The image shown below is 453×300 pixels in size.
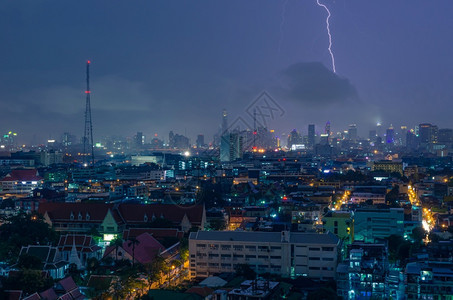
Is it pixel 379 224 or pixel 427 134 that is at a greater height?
pixel 427 134

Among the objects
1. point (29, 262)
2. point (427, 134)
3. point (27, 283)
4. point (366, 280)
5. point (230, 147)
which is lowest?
point (366, 280)

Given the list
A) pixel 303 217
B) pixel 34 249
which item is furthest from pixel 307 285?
pixel 303 217

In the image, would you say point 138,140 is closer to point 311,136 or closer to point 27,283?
point 311,136

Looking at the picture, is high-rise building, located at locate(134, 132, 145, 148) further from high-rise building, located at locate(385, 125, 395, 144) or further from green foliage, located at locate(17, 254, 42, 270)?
green foliage, located at locate(17, 254, 42, 270)

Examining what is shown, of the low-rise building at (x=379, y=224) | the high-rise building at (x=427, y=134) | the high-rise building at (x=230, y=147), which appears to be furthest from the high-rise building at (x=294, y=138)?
→ the low-rise building at (x=379, y=224)

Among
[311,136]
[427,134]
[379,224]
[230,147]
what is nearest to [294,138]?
[311,136]

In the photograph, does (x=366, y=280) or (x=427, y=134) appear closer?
(x=366, y=280)
